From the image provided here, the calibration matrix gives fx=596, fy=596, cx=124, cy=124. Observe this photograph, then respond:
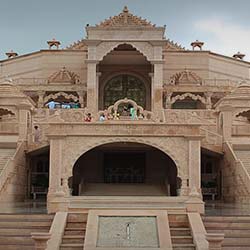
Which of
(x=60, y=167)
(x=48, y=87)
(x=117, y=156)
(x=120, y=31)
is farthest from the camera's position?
(x=48, y=87)

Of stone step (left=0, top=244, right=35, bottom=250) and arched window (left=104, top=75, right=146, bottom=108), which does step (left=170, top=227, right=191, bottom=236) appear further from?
arched window (left=104, top=75, right=146, bottom=108)

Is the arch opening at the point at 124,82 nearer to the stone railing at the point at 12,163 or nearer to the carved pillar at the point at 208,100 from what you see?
the carved pillar at the point at 208,100

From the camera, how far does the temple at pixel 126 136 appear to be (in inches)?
798

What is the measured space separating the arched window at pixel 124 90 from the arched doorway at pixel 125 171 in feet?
27.8

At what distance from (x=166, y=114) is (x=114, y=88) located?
1060 centimetres

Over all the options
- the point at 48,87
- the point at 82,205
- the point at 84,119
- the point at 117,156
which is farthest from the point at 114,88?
the point at 82,205

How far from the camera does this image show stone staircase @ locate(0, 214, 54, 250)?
17344 millimetres

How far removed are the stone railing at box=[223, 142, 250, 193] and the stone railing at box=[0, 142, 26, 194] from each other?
8.79m

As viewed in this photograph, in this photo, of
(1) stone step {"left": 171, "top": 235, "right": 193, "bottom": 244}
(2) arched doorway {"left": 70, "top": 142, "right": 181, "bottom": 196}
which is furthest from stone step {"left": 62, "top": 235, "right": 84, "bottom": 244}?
(2) arched doorway {"left": 70, "top": 142, "right": 181, "bottom": 196}

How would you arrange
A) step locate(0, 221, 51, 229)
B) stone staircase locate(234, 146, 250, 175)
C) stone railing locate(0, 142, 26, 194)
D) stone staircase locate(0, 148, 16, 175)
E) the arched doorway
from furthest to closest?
1. the arched doorway
2. stone staircase locate(234, 146, 250, 175)
3. stone staircase locate(0, 148, 16, 175)
4. stone railing locate(0, 142, 26, 194)
5. step locate(0, 221, 51, 229)

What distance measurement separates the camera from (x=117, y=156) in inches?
1192

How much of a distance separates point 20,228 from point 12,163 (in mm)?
6254

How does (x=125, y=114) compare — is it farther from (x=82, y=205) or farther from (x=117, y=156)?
(x=82, y=205)

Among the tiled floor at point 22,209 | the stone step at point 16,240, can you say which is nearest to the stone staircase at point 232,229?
the stone step at point 16,240
